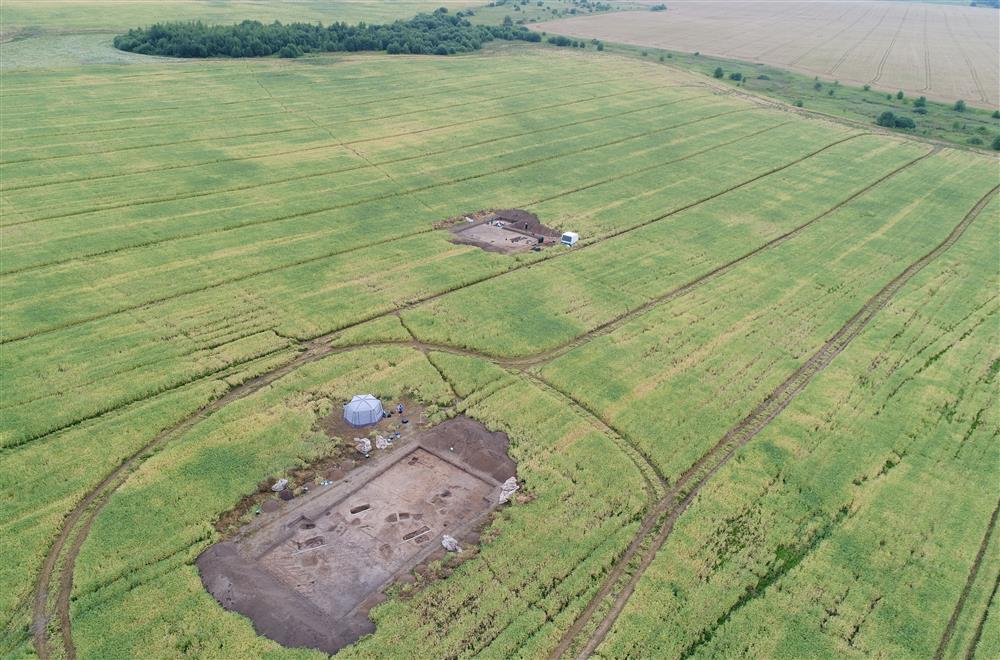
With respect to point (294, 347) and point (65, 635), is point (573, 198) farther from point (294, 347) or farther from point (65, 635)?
point (65, 635)

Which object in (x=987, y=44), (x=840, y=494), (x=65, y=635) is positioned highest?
(x=987, y=44)

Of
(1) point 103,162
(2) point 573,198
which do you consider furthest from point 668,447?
(1) point 103,162

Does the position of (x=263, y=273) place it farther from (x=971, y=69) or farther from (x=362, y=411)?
(x=971, y=69)

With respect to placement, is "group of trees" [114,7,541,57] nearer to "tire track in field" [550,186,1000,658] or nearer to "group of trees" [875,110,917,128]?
"group of trees" [875,110,917,128]

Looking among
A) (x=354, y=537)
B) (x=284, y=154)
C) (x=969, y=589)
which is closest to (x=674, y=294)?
(x=969, y=589)

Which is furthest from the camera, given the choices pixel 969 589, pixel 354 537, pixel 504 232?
pixel 504 232
